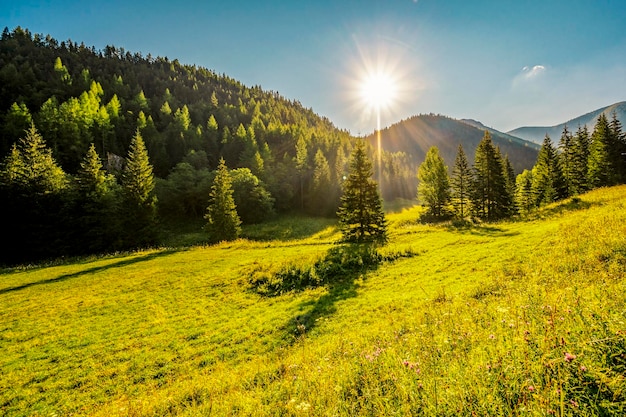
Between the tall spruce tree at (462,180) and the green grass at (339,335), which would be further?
the tall spruce tree at (462,180)

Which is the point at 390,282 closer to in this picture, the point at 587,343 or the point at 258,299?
the point at 258,299

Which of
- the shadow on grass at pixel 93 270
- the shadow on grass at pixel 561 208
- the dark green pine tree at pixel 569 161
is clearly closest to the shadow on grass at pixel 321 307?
the shadow on grass at pixel 93 270

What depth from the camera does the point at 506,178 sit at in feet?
167

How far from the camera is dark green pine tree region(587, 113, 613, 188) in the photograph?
45.9 m

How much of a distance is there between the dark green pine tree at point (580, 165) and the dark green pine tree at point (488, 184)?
18.0 meters

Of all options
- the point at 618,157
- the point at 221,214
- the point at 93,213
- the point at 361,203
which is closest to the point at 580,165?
the point at 618,157

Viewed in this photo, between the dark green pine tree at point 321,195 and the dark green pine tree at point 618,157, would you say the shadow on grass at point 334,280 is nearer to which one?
the dark green pine tree at point 321,195

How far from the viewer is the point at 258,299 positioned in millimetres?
16594

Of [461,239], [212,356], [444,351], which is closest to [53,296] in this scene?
[212,356]

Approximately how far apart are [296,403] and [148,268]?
76.6ft

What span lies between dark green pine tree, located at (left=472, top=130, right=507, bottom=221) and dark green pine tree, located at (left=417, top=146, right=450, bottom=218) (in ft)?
17.2

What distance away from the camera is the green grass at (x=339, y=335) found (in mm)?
3723

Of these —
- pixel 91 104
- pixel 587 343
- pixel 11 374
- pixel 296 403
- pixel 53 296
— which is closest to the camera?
pixel 587 343

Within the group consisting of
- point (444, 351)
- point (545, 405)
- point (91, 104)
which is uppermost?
point (91, 104)
